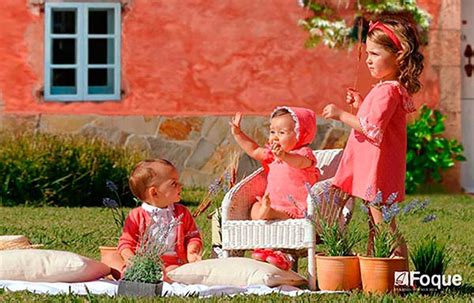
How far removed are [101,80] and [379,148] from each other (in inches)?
344

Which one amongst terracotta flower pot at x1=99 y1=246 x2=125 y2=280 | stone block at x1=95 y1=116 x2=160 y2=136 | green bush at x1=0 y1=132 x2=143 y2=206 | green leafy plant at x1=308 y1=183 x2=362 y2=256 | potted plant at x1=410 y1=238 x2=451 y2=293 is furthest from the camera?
stone block at x1=95 y1=116 x2=160 y2=136

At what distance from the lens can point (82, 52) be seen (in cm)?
1570

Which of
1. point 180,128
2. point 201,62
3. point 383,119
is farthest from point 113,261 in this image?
point 201,62

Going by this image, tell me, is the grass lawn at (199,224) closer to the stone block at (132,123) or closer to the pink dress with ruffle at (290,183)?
the pink dress with ruffle at (290,183)

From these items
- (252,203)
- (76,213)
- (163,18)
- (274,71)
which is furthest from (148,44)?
(252,203)

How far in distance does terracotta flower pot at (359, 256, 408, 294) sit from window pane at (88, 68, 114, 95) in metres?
9.05

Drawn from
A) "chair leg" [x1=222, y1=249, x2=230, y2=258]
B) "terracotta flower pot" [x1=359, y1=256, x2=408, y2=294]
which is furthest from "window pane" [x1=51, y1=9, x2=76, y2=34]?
"terracotta flower pot" [x1=359, y1=256, x2=408, y2=294]

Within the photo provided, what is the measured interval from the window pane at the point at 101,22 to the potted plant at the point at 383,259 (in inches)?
355

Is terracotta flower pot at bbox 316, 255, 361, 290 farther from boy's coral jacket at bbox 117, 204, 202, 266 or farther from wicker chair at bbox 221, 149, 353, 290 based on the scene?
boy's coral jacket at bbox 117, 204, 202, 266

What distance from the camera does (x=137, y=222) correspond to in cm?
759

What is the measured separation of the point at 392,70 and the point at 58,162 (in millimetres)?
6404

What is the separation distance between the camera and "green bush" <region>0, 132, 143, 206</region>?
13227 millimetres

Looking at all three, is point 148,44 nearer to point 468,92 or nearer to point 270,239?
point 468,92

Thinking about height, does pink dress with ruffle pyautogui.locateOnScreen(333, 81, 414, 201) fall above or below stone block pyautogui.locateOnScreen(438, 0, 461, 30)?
below
